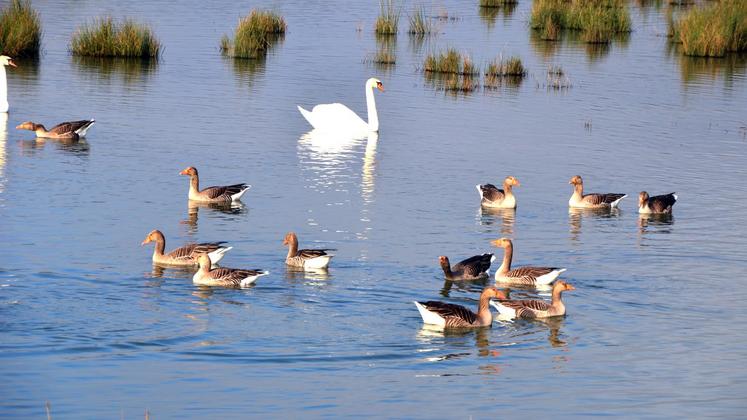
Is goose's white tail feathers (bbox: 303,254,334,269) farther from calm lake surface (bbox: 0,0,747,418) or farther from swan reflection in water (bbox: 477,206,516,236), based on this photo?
swan reflection in water (bbox: 477,206,516,236)

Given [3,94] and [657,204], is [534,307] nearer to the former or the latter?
[657,204]

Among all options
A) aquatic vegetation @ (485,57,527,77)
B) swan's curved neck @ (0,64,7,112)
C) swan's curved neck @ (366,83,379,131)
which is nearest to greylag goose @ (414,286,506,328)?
swan's curved neck @ (366,83,379,131)

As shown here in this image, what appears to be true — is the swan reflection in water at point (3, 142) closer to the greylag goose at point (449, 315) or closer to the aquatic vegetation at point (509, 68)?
the greylag goose at point (449, 315)

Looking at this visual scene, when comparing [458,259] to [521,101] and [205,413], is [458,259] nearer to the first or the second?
[205,413]

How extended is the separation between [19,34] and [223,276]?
76.5 ft

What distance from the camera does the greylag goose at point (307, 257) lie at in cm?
1698

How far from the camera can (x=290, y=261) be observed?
17.5m

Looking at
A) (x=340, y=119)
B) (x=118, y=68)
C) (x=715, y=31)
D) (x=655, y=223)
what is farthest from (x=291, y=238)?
(x=715, y=31)

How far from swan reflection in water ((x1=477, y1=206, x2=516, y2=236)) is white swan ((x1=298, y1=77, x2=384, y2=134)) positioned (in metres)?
7.69

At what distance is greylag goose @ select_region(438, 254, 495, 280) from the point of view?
56.1 feet

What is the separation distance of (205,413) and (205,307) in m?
3.82

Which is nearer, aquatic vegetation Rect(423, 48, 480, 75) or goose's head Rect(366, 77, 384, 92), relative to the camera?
goose's head Rect(366, 77, 384, 92)

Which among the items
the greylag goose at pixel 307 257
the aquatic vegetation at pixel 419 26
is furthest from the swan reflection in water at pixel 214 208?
the aquatic vegetation at pixel 419 26

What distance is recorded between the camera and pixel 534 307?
15562 mm
